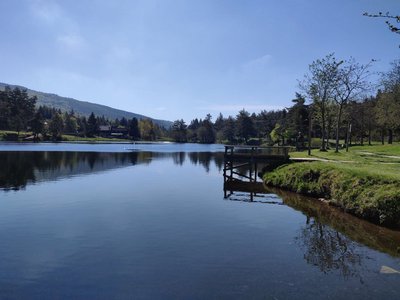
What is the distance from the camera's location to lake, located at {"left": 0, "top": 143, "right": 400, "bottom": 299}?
12.0m

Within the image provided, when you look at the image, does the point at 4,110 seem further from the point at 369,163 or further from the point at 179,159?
the point at 369,163

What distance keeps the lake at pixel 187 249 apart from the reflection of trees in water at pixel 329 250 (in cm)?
5

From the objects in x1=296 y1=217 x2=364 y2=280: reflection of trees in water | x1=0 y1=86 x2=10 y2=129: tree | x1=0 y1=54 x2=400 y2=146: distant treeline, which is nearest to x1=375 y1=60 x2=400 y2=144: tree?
x1=0 y1=54 x2=400 y2=146: distant treeline

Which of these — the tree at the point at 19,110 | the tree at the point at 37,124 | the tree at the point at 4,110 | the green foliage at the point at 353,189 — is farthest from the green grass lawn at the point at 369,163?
the tree at the point at 4,110

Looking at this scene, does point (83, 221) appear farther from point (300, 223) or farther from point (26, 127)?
point (26, 127)

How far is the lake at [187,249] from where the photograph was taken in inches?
472

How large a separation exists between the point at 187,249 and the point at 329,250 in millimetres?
6106

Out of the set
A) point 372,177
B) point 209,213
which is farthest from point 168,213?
point 372,177

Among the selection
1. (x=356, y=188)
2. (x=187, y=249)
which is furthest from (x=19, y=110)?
(x=187, y=249)

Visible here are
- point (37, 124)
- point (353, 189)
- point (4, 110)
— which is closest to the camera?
point (353, 189)

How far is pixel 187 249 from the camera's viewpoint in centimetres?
1612

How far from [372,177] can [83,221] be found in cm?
1724

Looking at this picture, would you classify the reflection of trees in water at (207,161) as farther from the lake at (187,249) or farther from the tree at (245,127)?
the tree at (245,127)

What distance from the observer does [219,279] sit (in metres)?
12.8
